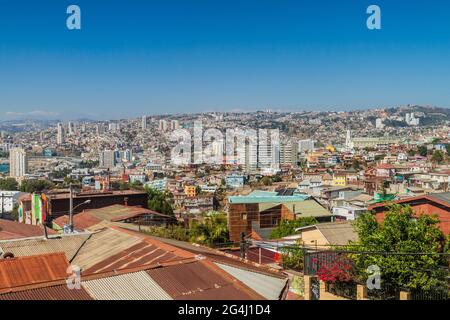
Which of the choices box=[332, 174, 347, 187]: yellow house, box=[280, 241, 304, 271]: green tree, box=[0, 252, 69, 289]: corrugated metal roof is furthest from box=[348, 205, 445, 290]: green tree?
box=[332, 174, 347, 187]: yellow house

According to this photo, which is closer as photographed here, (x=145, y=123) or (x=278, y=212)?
(x=278, y=212)

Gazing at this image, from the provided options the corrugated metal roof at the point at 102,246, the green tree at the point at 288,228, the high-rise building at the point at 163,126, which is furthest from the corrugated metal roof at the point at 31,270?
the high-rise building at the point at 163,126

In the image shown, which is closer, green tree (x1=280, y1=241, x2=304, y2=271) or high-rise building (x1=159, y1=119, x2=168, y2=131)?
green tree (x1=280, y1=241, x2=304, y2=271)

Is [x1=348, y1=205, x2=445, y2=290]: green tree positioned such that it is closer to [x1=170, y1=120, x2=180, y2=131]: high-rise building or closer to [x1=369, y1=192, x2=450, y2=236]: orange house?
[x1=369, y1=192, x2=450, y2=236]: orange house

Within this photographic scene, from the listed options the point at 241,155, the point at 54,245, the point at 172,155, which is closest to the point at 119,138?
the point at 172,155
